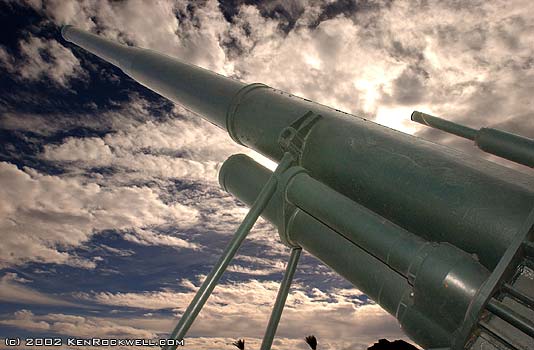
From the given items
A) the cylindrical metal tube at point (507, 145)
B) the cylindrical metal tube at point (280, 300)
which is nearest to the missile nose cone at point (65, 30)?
the cylindrical metal tube at point (280, 300)

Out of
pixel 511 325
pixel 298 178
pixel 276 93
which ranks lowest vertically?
pixel 511 325

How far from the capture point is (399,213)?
15.5ft

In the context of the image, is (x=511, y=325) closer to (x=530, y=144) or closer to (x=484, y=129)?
(x=530, y=144)

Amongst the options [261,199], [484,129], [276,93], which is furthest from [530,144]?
[276,93]

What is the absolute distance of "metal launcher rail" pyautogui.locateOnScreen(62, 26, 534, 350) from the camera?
3346 mm

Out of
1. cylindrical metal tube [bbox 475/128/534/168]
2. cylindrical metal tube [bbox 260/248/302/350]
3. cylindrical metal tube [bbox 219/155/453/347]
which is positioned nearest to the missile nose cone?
cylindrical metal tube [bbox 219/155/453/347]

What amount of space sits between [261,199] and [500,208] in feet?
9.42

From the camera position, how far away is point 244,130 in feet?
22.8

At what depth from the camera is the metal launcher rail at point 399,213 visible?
3346mm

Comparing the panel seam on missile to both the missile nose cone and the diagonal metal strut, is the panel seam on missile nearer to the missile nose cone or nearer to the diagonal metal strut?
the diagonal metal strut

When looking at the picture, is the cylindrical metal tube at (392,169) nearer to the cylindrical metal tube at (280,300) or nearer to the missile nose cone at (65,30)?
the cylindrical metal tube at (280,300)

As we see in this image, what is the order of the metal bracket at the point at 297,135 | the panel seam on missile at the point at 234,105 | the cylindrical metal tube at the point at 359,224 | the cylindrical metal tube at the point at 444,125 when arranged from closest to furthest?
the cylindrical metal tube at the point at 359,224, the cylindrical metal tube at the point at 444,125, the metal bracket at the point at 297,135, the panel seam on missile at the point at 234,105

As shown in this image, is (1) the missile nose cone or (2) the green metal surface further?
(1) the missile nose cone

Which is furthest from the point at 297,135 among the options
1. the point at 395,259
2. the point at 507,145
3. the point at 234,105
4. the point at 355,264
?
the point at 507,145
